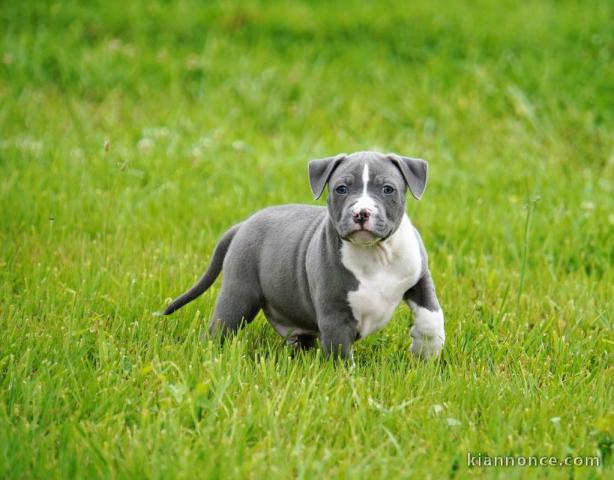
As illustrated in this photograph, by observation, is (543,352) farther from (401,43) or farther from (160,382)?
(401,43)

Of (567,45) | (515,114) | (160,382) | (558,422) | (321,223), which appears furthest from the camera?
(567,45)

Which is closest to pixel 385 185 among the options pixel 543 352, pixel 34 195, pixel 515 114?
pixel 543 352

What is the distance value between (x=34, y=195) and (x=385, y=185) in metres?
3.66

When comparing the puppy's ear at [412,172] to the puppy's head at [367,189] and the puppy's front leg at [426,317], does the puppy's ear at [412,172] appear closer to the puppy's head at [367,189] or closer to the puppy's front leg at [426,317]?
the puppy's head at [367,189]

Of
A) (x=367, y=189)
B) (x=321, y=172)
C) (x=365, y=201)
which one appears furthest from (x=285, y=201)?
(x=365, y=201)

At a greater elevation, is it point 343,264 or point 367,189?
point 367,189

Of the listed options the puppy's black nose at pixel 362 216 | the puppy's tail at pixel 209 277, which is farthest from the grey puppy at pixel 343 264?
the puppy's tail at pixel 209 277

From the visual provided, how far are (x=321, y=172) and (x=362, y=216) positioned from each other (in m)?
0.54

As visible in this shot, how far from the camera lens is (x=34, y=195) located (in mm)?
7133

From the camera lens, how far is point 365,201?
171 inches

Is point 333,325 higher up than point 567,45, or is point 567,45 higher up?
point 567,45

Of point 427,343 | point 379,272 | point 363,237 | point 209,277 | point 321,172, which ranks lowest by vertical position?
point 427,343

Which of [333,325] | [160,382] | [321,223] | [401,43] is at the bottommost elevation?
[160,382]

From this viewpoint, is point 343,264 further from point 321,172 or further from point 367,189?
point 321,172
